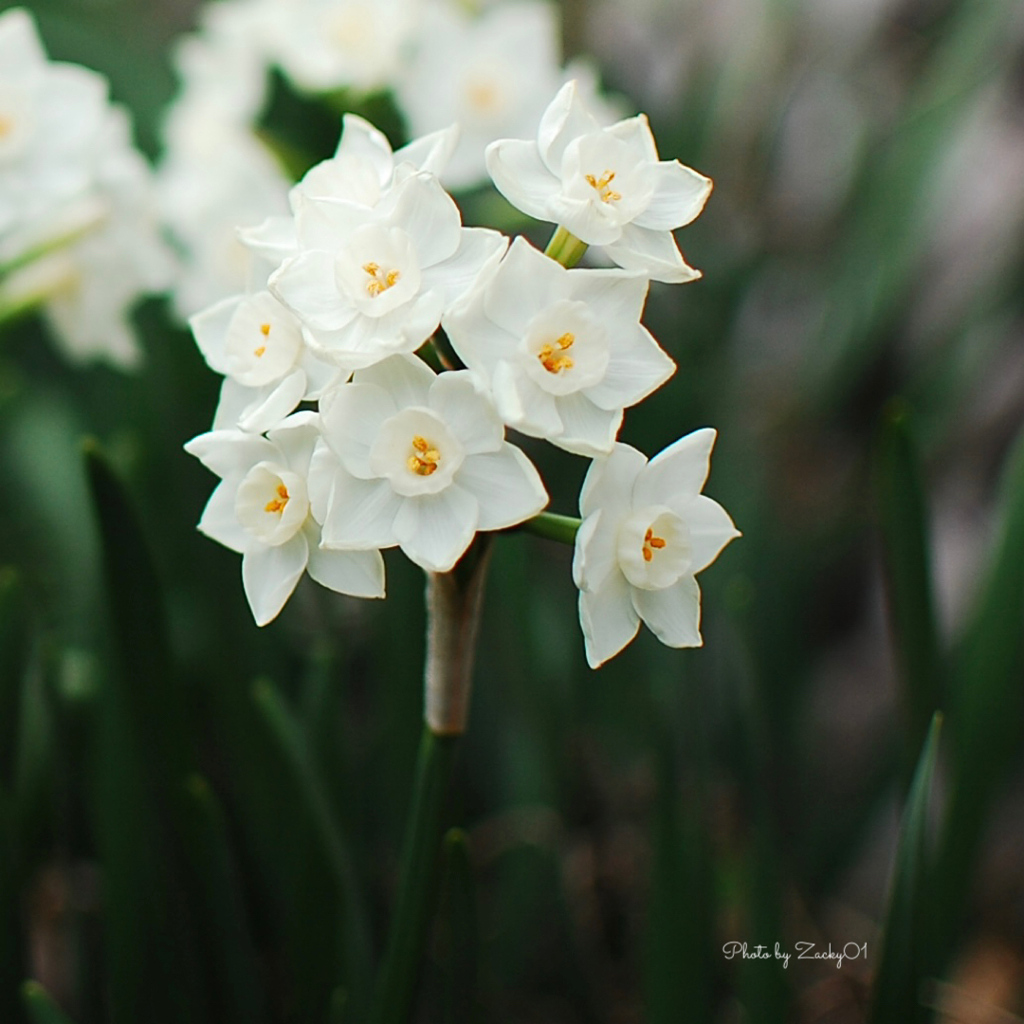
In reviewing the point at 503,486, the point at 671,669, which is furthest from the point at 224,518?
the point at 671,669

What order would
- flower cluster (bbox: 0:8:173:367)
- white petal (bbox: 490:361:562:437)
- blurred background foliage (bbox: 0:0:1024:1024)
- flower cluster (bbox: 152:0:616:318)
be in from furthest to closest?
flower cluster (bbox: 152:0:616:318) → flower cluster (bbox: 0:8:173:367) → blurred background foliage (bbox: 0:0:1024:1024) → white petal (bbox: 490:361:562:437)

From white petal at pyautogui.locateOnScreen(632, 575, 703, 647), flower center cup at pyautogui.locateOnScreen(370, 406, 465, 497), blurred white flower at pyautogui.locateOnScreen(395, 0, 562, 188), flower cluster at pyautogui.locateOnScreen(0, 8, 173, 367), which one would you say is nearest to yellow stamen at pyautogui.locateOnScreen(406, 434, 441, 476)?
flower center cup at pyautogui.locateOnScreen(370, 406, 465, 497)

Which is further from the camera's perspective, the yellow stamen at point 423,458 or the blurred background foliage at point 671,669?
the blurred background foliage at point 671,669

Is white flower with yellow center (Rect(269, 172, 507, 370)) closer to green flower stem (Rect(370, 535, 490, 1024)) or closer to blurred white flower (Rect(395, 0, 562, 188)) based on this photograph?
green flower stem (Rect(370, 535, 490, 1024))

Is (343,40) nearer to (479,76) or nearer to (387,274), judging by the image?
(479,76)

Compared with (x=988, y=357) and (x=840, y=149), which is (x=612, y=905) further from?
(x=840, y=149)

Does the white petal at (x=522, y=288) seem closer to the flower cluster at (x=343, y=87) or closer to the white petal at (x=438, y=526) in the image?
the white petal at (x=438, y=526)

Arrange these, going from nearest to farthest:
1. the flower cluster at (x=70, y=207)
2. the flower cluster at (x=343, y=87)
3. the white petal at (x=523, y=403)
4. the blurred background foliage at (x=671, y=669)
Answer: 1. the white petal at (x=523, y=403)
2. the blurred background foliage at (x=671, y=669)
3. the flower cluster at (x=70, y=207)
4. the flower cluster at (x=343, y=87)

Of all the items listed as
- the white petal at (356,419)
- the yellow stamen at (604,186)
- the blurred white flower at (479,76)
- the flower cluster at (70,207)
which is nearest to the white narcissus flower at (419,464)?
the white petal at (356,419)

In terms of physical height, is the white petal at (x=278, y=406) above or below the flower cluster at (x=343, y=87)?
below
